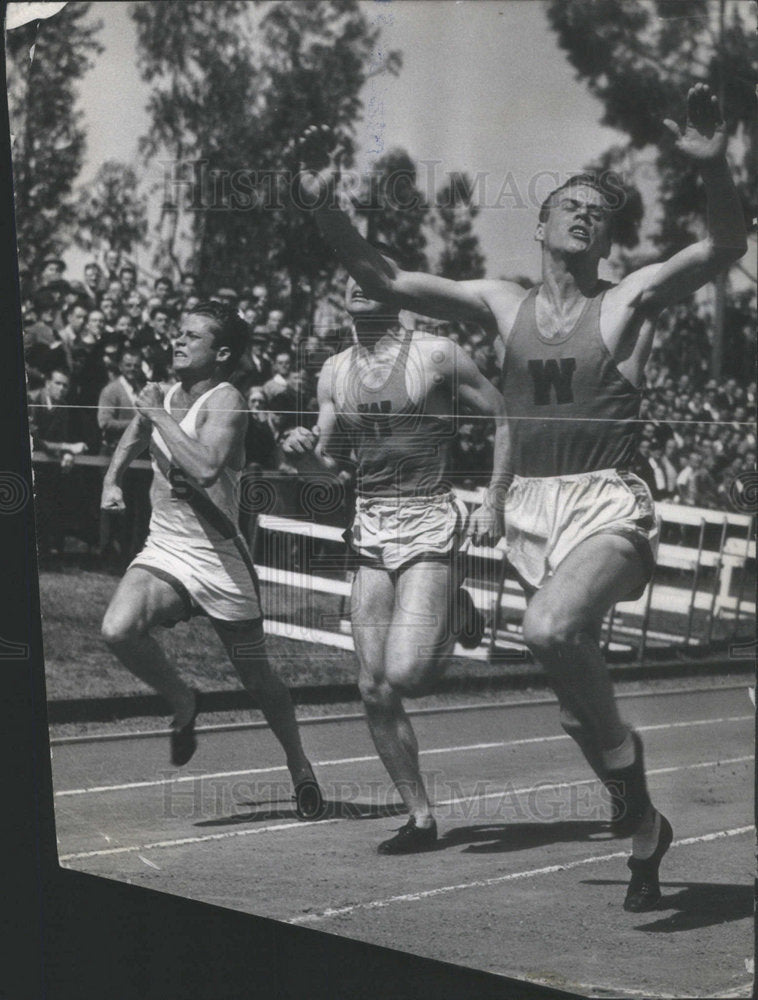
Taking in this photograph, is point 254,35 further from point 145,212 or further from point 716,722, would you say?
point 716,722

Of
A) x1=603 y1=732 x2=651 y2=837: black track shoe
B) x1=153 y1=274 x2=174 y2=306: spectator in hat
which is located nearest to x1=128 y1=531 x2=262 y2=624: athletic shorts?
x1=153 y1=274 x2=174 y2=306: spectator in hat

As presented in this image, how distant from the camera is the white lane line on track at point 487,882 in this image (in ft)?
9.38

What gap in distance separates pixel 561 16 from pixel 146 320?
144cm

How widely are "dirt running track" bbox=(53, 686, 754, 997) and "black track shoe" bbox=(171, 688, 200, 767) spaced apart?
0.12 ft

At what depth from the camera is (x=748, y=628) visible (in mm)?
2789

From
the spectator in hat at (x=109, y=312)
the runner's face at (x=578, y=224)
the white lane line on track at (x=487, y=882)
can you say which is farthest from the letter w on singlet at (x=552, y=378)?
the spectator in hat at (x=109, y=312)

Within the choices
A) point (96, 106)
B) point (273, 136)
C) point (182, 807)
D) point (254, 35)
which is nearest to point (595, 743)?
point (182, 807)

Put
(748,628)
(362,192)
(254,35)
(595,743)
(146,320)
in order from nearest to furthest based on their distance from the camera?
(748,628) → (595,743) → (362,192) → (254,35) → (146,320)

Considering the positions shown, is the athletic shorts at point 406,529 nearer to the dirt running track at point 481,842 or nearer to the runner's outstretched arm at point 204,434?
the dirt running track at point 481,842

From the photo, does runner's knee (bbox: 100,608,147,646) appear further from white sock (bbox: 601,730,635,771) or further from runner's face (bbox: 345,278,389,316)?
white sock (bbox: 601,730,635,771)

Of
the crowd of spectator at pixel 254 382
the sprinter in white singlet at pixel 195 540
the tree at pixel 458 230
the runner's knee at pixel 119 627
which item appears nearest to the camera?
the crowd of spectator at pixel 254 382

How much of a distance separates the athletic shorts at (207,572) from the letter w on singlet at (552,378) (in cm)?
98

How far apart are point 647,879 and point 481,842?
1.35ft

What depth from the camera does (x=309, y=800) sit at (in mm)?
3547
